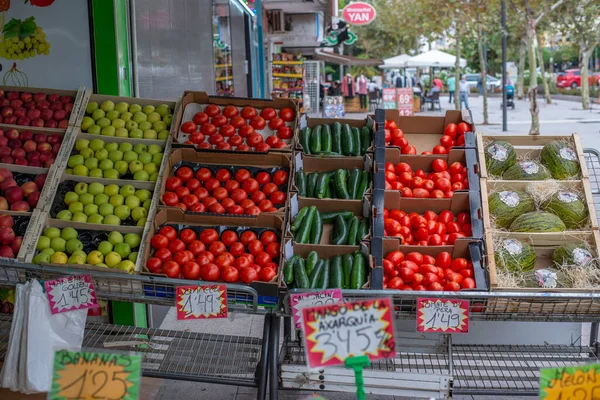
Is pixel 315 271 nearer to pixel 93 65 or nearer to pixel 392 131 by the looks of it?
pixel 392 131

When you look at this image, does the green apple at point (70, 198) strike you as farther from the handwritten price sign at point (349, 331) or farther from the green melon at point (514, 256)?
the green melon at point (514, 256)

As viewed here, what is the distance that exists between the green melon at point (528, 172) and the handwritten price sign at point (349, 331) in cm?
256

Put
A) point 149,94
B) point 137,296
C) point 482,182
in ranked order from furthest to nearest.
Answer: point 149,94
point 482,182
point 137,296

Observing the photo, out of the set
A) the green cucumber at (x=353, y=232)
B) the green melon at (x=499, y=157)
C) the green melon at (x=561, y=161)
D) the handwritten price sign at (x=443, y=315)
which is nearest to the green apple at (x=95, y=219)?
the green cucumber at (x=353, y=232)

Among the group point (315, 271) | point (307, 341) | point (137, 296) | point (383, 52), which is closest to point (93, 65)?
point (137, 296)

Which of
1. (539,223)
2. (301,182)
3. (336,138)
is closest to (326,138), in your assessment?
(336,138)

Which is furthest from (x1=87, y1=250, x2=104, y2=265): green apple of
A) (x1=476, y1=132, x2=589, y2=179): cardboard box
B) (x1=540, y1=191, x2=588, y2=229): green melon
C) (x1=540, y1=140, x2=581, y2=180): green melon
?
(x1=540, y1=140, x2=581, y2=180): green melon

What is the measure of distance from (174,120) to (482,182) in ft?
7.65

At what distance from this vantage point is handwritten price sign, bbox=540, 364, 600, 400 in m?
2.42

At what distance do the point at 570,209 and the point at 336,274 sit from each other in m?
1.74

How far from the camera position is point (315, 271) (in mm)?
4016

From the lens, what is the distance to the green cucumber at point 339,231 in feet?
14.2

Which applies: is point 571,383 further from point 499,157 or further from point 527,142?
point 527,142

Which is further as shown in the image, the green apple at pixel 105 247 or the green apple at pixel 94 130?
the green apple at pixel 94 130
